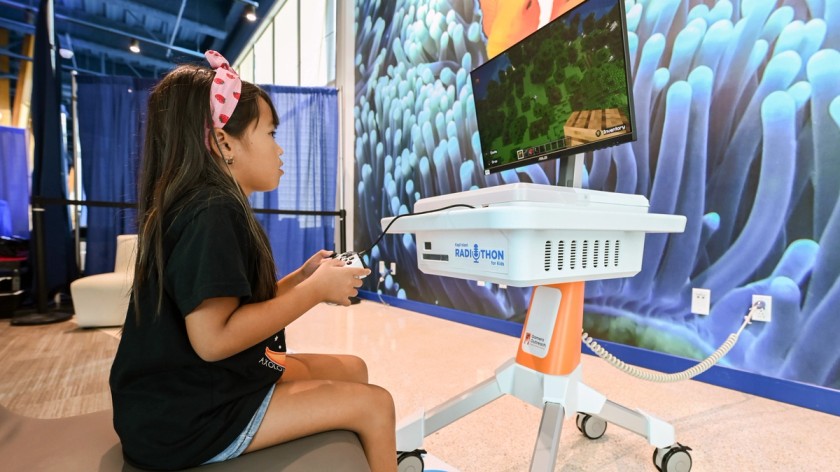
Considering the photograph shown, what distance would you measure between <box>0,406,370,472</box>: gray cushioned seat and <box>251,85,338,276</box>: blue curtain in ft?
10.9

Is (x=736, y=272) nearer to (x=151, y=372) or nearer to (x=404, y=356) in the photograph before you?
(x=404, y=356)

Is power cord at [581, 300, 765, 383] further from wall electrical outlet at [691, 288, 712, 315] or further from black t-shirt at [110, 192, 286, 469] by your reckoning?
black t-shirt at [110, 192, 286, 469]

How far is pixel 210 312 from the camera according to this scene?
1.94 ft

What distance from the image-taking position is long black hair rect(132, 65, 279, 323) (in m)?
0.65

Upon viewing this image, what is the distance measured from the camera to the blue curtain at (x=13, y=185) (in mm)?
4031

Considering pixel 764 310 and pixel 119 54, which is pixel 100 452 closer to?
pixel 764 310

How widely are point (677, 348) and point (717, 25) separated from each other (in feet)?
4.74

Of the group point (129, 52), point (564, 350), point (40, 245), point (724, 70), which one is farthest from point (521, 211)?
point (129, 52)

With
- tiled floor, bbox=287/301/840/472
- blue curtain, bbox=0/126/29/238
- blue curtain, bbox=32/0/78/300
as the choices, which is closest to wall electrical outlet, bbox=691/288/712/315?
tiled floor, bbox=287/301/840/472

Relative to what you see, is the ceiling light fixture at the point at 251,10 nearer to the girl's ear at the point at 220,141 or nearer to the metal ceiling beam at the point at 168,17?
the metal ceiling beam at the point at 168,17

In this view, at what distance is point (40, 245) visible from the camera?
302 centimetres

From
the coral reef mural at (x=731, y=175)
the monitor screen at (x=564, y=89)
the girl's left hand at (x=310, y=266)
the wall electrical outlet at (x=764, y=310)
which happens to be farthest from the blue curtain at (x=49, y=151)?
the wall electrical outlet at (x=764, y=310)

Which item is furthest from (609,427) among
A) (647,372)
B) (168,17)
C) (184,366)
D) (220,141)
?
(168,17)

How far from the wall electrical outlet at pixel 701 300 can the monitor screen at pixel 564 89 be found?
49.8 inches
